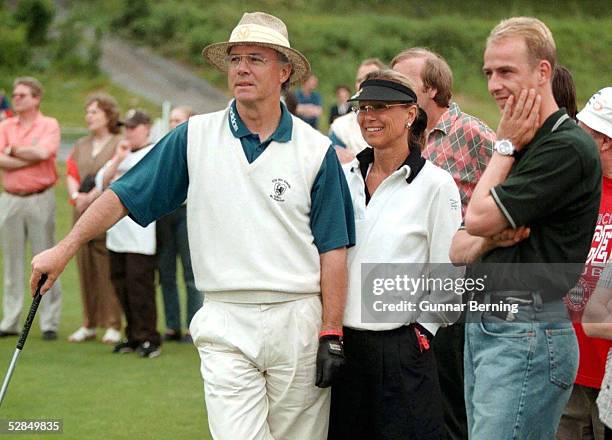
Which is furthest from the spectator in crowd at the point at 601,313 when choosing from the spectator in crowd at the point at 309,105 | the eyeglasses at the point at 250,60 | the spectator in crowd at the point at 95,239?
the spectator in crowd at the point at 309,105

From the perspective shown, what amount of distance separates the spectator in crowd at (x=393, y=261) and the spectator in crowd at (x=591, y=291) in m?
0.63

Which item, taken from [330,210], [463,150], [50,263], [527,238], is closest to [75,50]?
[463,150]

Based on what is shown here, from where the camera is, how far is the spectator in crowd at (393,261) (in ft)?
17.3

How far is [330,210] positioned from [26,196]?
710 cm

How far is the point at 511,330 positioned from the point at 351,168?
1.57m

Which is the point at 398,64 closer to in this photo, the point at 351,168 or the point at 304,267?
the point at 351,168

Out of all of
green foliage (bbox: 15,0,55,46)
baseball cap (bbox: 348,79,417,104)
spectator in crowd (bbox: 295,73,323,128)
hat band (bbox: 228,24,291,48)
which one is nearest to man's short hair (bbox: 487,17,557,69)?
baseball cap (bbox: 348,79,417,104)

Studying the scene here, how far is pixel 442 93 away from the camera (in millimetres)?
6500

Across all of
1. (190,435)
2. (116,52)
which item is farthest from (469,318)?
(116,52)

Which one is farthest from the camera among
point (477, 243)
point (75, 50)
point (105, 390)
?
point (75, 50)

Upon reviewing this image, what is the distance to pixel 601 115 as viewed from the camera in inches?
216

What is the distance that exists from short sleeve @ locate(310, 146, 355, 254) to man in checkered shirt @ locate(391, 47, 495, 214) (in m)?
1.06

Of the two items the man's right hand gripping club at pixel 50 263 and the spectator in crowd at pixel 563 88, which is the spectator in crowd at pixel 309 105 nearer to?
the spectator in crowd at pixel 563 88

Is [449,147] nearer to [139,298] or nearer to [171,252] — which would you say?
[139,298]
